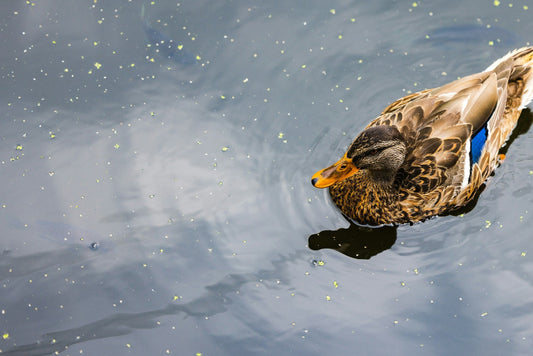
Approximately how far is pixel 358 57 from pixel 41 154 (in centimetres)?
298

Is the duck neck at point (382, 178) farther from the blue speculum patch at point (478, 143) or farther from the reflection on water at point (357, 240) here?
the blue speculum patch at point (478, 143)

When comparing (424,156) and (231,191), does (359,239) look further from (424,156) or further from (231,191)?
(231,191)

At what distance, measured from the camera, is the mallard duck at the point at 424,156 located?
4.59m

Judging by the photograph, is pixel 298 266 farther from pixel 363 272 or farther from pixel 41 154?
pixel 41 154

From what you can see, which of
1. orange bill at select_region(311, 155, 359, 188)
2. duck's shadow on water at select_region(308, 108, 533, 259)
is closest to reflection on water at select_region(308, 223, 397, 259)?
duck's shadow on water at select_region(308, 108, 533, 259)

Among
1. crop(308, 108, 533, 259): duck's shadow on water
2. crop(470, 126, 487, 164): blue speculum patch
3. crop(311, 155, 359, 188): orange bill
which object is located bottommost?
crop(308, 108, 533, 259): duck's shadow on water

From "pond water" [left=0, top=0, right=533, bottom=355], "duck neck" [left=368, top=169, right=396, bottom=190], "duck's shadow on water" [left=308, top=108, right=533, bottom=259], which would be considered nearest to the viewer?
"pond water" [left=0, top=0, right=533, bottom=355]

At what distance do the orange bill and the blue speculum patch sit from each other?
0.97 metres

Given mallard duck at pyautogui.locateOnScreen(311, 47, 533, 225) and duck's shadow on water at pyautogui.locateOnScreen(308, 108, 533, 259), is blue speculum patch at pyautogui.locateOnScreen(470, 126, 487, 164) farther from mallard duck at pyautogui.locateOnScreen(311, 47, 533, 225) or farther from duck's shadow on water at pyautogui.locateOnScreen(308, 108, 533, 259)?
duck's shadow on water at pyautogui.locateOnScreen(308, 108, 533, 259)

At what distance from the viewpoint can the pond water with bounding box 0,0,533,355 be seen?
4.55 metres

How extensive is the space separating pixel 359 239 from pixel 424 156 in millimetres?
849

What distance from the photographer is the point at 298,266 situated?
477 cm

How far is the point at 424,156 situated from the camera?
15.3 feet

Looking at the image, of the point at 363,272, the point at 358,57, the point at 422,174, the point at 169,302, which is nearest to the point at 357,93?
the point at 358,57
